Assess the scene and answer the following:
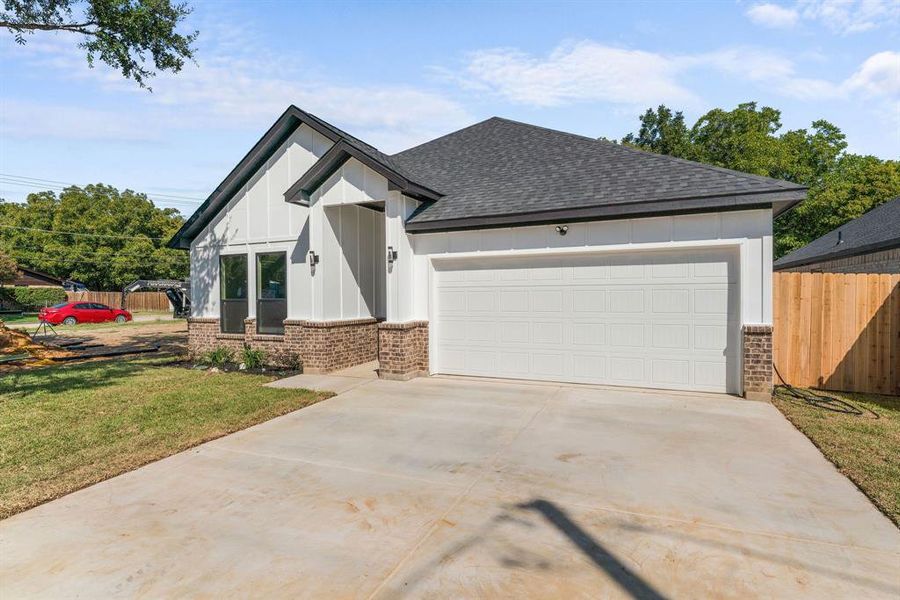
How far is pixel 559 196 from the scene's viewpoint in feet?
30.1

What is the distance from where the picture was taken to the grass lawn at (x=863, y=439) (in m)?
4.31

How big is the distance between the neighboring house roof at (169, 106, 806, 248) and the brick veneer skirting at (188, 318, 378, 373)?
9.18ft

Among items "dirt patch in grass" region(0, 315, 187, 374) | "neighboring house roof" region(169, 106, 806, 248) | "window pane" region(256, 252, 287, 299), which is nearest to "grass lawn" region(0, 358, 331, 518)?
"dirt patch in grass" region(0, 315, 187, 374)

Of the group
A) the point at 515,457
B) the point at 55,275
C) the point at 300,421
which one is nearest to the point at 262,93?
the point at 300,421

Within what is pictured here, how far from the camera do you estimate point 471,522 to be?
147 inches

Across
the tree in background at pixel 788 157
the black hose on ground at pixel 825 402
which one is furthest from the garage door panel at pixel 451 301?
the tree in background at pixel 788 157

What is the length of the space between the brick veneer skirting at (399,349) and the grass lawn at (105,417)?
5.46 feet

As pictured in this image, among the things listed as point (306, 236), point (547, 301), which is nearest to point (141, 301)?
point (306, 236)

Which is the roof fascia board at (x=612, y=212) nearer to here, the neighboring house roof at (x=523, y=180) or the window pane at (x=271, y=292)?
the neighboring house roof at (x=523, y=180)

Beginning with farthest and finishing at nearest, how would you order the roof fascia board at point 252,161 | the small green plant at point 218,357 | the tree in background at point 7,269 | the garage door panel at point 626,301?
1. the tree in background at point 7,269
2. the small green plant at point 218,357
3. the roof fascia board at point 252,161
4. the garage door panel at point 626,301

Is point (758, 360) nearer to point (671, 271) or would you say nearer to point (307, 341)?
point (671, 271)

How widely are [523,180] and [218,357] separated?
28.4 feet

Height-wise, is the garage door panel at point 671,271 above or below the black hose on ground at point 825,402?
above

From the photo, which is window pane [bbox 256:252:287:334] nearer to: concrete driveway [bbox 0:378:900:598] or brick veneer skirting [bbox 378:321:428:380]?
brick veneer skirting [bbox 378:321:428:380]
